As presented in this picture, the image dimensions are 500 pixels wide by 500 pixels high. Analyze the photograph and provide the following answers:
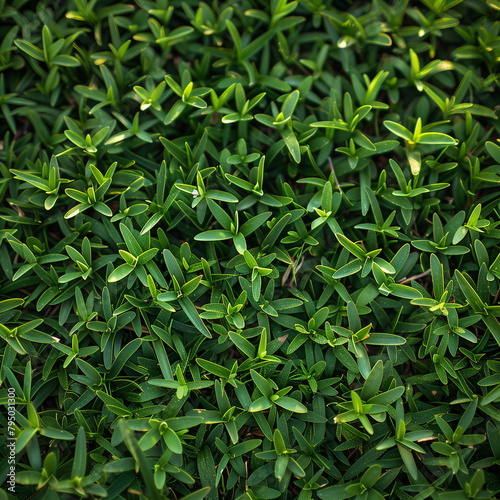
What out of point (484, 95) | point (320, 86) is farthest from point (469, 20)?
point (320, 86)

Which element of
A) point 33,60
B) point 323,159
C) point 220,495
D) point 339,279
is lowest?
point 220,495

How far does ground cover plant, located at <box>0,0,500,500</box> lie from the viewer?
1905 millimetres

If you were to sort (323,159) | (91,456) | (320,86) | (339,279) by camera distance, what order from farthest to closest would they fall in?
(320,86), (323,159), (339,279), (91,456)

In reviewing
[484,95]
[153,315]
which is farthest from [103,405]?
[484,95]

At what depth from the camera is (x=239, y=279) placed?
2.06 meters

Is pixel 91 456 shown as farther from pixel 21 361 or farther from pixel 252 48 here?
pixel 252 48

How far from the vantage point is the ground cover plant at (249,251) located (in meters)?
1.91

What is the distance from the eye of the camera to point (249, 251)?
218 centimetres

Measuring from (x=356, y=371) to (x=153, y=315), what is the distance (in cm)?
110

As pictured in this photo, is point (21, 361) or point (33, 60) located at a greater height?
point (33, 60)

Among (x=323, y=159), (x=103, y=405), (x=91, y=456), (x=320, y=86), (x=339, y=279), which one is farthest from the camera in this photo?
(x=320, y=86)

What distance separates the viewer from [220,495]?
196 centimetres

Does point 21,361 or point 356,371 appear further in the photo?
point 21,361

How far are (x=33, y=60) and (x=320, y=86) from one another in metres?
1.82
